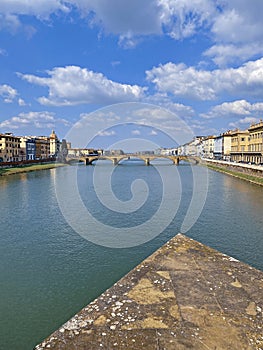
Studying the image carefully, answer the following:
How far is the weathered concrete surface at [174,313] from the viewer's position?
527cm

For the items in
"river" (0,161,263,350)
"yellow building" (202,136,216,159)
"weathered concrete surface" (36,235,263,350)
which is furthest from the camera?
"yellow building" (202,136,216,159)

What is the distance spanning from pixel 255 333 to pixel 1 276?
957 cm

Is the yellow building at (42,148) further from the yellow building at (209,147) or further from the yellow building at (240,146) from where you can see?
the yellow building at (240,146)

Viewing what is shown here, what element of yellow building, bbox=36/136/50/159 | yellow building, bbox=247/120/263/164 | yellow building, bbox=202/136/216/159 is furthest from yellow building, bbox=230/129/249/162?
yellow building, bbox=36/136/50/159

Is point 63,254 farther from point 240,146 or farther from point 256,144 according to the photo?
point 240,146

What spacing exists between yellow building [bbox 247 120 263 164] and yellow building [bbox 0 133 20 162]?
66.1 m

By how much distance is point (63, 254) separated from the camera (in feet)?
42.1

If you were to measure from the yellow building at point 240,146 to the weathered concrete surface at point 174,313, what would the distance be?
206 ft

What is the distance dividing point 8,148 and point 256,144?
67288 millimetres

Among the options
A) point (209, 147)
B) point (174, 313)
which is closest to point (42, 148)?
point (209, 147)

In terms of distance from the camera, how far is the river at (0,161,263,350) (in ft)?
26.4

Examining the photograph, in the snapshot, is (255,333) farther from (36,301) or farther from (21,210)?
(21,210)

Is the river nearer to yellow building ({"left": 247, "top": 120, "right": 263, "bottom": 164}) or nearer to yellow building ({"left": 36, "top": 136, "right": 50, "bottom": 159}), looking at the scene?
yellow building ({"left": 247, "top": 120, "right": 263, "bottom": 164})

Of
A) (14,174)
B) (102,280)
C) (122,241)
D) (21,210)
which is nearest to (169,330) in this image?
(102,280)
